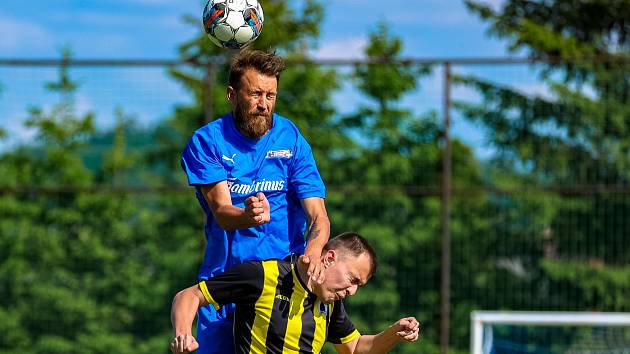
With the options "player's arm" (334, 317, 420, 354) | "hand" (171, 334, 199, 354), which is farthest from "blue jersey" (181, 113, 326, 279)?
"hand" (171, 334, 199, 354)

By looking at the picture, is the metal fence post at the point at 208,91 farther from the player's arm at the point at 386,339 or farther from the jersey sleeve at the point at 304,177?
the player's arm at the point at 386,339

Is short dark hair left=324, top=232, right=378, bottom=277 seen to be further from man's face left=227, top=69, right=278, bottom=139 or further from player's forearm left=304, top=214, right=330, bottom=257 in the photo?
man's face left=227, top=69, right=278, bottom=139

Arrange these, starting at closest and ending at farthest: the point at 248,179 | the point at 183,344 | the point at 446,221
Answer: the point at 183,344 → the point at 248,179 → the point at 446,221

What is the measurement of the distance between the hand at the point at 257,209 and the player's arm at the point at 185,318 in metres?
0.36

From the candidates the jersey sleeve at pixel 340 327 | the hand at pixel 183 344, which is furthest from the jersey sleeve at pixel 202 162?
the hand at pixel 183 344

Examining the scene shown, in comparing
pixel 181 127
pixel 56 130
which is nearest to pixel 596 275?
pixel 181 127

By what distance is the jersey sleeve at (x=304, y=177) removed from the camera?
15.0ft

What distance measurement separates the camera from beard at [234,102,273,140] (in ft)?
14.8

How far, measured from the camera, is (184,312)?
13.0ft

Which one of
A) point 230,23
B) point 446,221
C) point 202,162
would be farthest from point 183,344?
point 446,221

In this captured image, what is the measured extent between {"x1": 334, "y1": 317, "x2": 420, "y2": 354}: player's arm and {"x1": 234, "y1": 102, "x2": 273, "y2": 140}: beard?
0.99 m

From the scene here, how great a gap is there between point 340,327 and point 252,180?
2.43 ft

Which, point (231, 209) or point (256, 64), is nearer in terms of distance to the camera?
point (231, 209)

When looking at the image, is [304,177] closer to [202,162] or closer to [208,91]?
[202,162]
